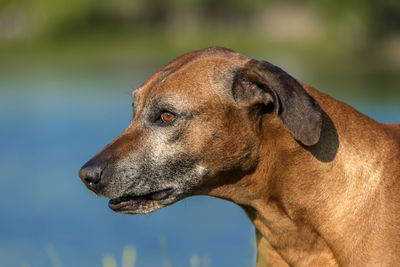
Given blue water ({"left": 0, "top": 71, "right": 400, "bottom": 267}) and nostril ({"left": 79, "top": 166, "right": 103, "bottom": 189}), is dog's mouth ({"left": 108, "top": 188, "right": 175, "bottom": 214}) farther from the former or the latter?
blue water ({"left": 0, "top": 71, "right": 400, "bottom": 267})

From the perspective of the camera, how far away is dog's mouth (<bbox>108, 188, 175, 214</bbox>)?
461 centimetres

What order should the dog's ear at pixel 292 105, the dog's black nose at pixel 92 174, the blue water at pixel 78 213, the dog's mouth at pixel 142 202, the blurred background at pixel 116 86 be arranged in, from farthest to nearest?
1. the blurred background at pixel 116 86
2. the blue water at pixel 78 213
3. the dog's mouth at pixel 142 202
4. the dog's black nose at pixel 92 174
5. the dog's ear at pixel 292 105

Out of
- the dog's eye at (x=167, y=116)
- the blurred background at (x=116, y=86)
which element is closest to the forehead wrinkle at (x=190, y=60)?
the dog's eye at (x=167, y=116)

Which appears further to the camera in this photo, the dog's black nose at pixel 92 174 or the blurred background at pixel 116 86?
the blurred background at pixel 116 86

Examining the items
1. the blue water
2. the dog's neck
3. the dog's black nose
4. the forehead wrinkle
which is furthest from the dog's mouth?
the blue water

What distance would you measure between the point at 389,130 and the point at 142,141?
1728 mm

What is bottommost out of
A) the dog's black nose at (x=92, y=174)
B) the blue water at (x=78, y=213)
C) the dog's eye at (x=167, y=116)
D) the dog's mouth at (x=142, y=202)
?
the blue water at (x=78, y=213)

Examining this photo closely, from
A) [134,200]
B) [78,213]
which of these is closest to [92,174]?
[134,200]

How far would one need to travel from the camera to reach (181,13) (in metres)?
67.3

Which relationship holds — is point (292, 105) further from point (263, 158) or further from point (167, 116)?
point (167, 116)

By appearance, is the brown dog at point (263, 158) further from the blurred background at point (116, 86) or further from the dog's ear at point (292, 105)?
the blurred background at point (116, 86)

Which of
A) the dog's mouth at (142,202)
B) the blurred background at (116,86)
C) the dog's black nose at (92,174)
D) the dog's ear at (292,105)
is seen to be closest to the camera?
the dog's ear at (292,105)

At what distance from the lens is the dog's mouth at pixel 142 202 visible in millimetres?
4609

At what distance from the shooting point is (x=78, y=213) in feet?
49.9
